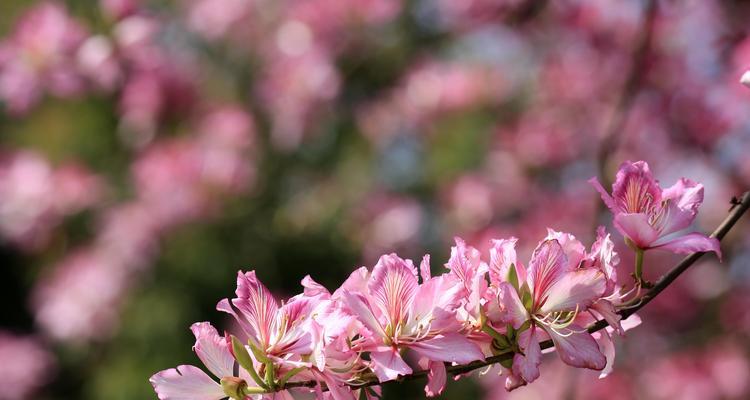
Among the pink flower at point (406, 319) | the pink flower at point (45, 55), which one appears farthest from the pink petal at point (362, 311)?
the pink flower at point (45, 55)

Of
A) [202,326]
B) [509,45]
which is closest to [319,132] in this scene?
[509,45]

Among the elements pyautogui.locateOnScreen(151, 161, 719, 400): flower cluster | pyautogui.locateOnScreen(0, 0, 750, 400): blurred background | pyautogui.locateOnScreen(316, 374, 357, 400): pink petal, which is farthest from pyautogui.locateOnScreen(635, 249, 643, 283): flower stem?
pyautogui.locateOnScreen(0, 0, 750, 400): blurred background

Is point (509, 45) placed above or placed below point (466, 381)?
above

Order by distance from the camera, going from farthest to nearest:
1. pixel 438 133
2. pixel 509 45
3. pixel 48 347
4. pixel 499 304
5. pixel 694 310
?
pixel 48 347
pixel 438 133
pixel 509 45
pixel 694 310
pixel 499 304

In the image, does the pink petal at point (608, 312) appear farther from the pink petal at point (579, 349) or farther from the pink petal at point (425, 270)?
the pink petal at point (425, 270)

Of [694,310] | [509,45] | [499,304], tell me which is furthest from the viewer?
[509,45]

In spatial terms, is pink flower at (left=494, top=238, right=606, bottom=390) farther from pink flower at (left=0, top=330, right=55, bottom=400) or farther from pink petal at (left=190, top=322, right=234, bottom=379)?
pink flower at (left=0, top=330, right=55, bottom=400)

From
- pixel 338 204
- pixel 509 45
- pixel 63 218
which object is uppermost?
pixel 63 218

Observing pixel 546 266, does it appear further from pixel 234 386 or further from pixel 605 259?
pixel 234 386

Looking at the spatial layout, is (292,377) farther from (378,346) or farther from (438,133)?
(438,133)
